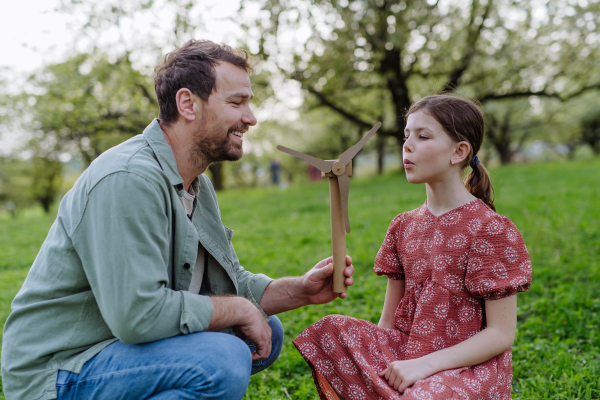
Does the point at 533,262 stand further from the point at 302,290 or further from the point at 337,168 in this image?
the point at 337,168

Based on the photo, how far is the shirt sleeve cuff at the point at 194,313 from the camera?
210 cm

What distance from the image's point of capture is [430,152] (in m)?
2.37

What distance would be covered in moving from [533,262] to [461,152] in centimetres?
408

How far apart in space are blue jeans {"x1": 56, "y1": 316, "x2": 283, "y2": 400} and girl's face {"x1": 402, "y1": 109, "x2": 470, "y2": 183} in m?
1.31

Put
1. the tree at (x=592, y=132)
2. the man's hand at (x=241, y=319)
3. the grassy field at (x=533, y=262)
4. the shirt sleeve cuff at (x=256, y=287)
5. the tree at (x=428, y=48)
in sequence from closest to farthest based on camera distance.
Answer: the man's hand at (x=241, y=319) < the shirt sleeve cuff at (x=256, y=287) < the grassy field at (x=533, y=262) < the tree at (x=428, y=48) < the tree at (x=592, y=132)

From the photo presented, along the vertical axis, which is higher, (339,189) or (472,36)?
(472,36)

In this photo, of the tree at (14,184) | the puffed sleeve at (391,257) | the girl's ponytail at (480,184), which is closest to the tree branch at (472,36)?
the girl's ponytail at (480,184)

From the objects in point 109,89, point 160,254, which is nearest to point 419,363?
point 160,254

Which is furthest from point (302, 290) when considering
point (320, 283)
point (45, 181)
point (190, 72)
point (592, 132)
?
point (592, 132)

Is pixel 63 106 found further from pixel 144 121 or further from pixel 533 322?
pixel 533 322

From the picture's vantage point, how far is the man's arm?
2.71 metres

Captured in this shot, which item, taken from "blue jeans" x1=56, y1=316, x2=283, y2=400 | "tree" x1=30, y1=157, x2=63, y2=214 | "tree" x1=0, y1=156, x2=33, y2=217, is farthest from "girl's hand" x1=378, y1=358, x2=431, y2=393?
"tree" x1=0, y1=156, x2=33, y2=217

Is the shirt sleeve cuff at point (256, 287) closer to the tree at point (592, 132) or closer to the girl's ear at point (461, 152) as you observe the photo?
the girl's ear at point (461, 152)

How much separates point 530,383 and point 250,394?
1951 millimetres
